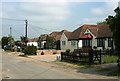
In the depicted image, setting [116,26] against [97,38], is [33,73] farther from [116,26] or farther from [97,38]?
[97,38]

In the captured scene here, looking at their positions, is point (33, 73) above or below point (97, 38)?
below

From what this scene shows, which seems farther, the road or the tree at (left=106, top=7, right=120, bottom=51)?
the road

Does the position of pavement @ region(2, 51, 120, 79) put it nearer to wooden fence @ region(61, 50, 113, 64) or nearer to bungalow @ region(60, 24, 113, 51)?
wooden fence @ region(61, 50, 113, 64)

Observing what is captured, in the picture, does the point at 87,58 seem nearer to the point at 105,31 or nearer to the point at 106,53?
the point at 106,53

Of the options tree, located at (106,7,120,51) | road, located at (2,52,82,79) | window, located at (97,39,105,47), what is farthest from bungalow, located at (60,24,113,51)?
road, located at (2,52,82,79)

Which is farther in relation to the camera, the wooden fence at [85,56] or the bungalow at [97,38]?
the bungalow at [97,38]

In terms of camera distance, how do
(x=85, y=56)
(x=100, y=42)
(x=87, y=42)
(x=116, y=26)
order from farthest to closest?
(x=87, y=42), (x=100, y=42), (x=85, y=56), (x=116, y=26)

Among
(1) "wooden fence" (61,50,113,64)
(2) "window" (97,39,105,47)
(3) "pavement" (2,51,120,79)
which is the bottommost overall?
(3) "pavement" (2,51,120,79)

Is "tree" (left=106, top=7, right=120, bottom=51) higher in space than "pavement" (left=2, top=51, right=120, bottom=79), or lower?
higher

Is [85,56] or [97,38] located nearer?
[85,56]

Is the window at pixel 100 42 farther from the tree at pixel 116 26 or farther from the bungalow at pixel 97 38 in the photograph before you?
the tree at pixel 116 26

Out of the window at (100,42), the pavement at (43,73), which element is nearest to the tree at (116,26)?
the pavement at (43,73)

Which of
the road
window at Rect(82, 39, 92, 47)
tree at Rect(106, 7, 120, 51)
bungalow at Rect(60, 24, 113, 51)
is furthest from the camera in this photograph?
window at Rect(82, 39, 92, 47)

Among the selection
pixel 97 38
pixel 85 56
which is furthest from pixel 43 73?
pixel 97 38
